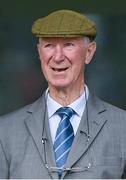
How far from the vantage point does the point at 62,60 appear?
2279 millimetres

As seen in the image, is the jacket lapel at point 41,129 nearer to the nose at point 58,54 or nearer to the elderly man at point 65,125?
the elderly man at point 65,125

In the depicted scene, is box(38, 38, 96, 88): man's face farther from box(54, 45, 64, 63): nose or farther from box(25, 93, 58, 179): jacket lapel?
box(25, 93, 58, 179): jacket lapel

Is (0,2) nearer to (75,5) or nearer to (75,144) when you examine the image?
(75,5)

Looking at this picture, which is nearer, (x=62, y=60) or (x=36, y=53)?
(x=62, y=60)

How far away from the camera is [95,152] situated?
2.29 m

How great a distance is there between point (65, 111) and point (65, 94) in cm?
6

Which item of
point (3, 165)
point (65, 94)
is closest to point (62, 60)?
point (65, 94)

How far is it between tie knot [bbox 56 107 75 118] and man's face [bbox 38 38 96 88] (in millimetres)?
94

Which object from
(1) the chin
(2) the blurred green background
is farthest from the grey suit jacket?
(2) the blurred green background

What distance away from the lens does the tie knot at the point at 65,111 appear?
235 cm

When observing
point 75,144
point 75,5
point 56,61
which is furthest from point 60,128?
point 75,5

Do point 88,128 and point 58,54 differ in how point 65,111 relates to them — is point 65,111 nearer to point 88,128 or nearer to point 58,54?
point 88,128

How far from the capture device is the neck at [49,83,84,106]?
91.5 inches

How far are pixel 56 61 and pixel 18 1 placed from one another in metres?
1.14
